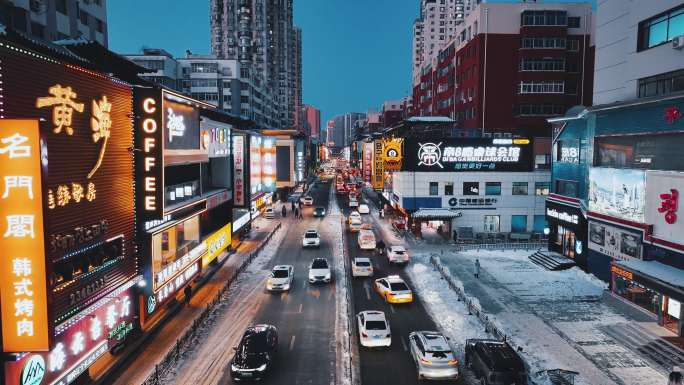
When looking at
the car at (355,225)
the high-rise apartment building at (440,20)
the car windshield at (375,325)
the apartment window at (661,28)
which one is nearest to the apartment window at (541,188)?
the car at (355,225)

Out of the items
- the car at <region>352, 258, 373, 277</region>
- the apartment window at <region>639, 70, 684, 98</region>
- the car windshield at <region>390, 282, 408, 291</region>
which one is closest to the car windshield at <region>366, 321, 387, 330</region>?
the car windshield at <region>390, 282, 408, 291</region>

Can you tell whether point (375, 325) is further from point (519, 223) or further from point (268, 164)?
point (519, 223)

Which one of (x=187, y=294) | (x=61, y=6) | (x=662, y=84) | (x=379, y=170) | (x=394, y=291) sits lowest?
(x=187, y=294)

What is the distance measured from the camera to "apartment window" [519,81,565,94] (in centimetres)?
6172

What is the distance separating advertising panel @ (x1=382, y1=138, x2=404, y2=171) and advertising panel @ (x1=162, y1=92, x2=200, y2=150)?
96.1 feet

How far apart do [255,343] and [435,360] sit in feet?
25.3

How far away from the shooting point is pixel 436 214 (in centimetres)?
5072

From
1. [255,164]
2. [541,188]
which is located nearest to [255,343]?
[255,164]

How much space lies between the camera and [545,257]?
129 ft

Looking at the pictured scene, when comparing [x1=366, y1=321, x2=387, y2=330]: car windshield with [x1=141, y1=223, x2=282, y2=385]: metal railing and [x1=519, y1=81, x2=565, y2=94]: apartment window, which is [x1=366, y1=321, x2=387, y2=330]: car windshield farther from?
[x1=519, y1=81, x2=565, y2=94]: apartment window

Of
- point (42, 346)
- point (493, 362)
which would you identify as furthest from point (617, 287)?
point (42, 346)

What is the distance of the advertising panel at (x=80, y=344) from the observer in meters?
13.4

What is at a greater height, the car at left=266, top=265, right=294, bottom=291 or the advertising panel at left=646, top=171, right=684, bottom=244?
the advertising panel at left=646, top=171, right=684, bottom=244

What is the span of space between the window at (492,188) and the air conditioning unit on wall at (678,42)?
26.2 meters
